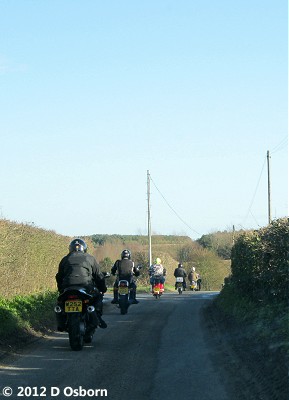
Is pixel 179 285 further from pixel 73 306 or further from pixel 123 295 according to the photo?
pixel 73 306

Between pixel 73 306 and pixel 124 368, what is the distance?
8.61ft

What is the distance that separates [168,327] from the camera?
57.3 feet

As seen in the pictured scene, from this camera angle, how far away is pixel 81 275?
14305 mm

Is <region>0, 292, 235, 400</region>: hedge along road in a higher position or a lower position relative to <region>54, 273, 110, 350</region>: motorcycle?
lower

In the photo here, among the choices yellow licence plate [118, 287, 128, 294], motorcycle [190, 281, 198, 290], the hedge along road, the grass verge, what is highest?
motorcycle [190, 281, 198, 290]

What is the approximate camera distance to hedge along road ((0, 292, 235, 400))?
957 cm

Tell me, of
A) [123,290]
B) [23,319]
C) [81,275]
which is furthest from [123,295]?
[81,275]

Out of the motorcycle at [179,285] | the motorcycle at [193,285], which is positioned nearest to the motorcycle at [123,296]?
the motorcycle at [179,285]

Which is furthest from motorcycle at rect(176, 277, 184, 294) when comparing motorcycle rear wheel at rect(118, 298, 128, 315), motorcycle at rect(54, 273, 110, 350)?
motorcycle at rect(54, 273, 110, 350)

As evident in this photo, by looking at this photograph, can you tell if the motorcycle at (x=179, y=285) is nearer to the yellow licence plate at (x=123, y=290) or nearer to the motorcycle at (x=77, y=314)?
the yellow licence plate at (x=123, y=290)

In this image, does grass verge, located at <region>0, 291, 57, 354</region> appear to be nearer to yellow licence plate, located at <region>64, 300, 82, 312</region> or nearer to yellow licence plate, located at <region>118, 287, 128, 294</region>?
yellow licence plate, located at <region>64, 300, 82, 312</region>

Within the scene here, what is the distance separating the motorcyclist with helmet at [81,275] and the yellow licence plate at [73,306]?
18.6 inches

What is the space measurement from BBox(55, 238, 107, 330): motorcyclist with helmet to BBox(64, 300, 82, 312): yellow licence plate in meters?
0.47

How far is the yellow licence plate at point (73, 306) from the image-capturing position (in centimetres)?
1370
